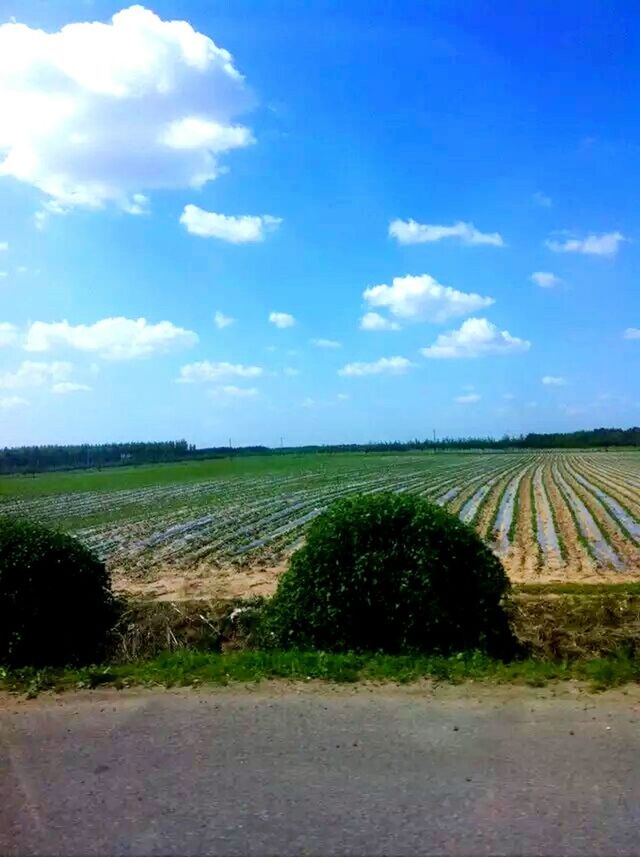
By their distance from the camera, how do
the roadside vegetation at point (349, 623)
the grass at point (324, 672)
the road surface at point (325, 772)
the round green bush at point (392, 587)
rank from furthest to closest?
1. the round green bush at point (392, 587)
2. the roadside vegetation at point (349, 623)
3. the grass at point (324, 672)
4. the road surface at point (325, 772)

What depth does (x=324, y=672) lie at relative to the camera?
6.62m

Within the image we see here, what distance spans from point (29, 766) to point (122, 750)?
1.86ft

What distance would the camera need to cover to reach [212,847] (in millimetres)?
3871

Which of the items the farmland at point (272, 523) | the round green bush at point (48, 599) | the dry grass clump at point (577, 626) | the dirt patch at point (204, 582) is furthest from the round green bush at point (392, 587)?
the dirt patch at point (204, 582)

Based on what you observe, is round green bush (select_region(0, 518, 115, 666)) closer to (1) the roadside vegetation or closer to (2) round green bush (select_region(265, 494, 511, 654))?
(1) the roadside vegetation

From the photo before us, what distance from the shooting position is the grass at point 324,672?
6.37m

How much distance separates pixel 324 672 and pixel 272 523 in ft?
68.6

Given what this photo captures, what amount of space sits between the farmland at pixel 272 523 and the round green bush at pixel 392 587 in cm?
563

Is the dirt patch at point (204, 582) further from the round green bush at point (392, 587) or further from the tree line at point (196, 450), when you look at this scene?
the tree line at point (196, 450)

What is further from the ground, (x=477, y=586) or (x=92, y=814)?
(x=477, y=586)

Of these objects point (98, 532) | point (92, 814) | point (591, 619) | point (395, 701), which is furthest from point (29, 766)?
point (98, 532)

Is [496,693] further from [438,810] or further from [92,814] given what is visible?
[92,814]

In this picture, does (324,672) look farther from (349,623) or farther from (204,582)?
(204,582)

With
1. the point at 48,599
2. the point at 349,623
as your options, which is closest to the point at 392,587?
the point at 349,623
